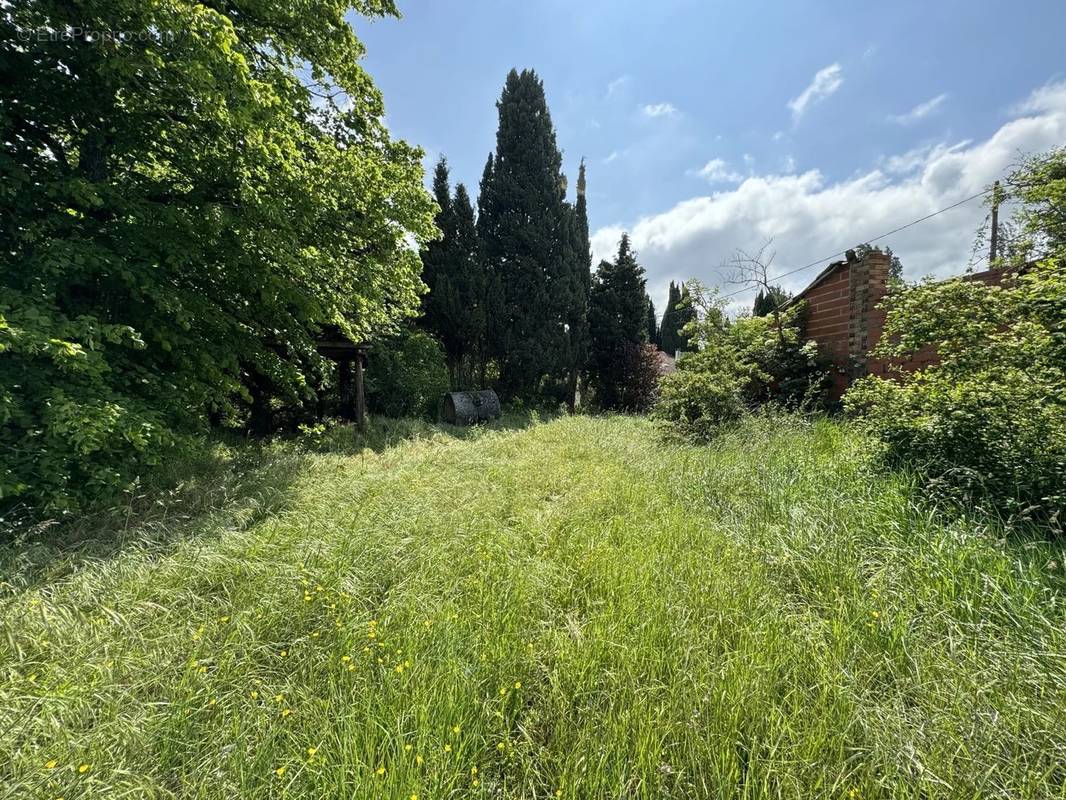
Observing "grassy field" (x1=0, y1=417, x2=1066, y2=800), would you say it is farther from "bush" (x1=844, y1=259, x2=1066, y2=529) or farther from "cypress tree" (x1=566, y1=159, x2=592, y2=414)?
"cypress tree" (x1=566, y1=159, x2=592, y2=414)

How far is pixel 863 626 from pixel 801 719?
769 mm

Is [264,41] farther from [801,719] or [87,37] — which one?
[801,719]

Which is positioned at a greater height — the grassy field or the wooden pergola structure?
the wooden pergola structure

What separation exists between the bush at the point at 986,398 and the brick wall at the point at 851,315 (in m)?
2.47

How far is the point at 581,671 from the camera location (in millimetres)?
1739

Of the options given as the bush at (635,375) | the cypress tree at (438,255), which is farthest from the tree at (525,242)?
the bush at (635,375)

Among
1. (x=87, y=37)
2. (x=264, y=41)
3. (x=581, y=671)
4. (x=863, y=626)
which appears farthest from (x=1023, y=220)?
(x=87, y=37)

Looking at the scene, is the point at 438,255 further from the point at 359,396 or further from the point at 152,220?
the point at 152,220

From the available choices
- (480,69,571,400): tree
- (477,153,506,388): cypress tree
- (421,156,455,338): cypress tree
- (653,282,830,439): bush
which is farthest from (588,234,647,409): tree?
(653,282,830,439): bush

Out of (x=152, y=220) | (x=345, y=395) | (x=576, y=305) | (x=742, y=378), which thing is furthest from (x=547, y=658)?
(x=576, y=305)

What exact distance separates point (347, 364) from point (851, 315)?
35.7 feet

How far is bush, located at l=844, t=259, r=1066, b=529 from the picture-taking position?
2.70m

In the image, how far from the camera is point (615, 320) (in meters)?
15.5

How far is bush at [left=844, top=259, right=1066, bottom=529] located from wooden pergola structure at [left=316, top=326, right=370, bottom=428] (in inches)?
317
